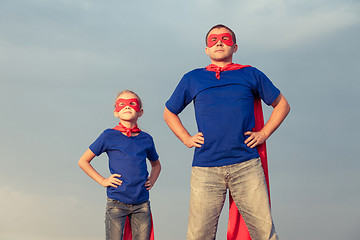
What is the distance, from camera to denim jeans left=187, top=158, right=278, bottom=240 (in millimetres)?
4754

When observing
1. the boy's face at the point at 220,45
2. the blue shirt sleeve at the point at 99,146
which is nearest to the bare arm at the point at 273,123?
the boy's face at the point at 220,45

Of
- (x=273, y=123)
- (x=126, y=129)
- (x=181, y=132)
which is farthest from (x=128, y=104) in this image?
(x=273, y=123)

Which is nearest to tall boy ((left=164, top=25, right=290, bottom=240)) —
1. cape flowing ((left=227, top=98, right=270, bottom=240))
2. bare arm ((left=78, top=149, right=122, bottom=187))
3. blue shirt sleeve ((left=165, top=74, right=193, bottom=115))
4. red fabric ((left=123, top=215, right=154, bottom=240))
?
blue shirt sleeve ((left=165, top=74, right=193, bottom=115))

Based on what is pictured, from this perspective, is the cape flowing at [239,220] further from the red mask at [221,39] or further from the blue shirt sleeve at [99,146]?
the blue shirt sleeve at [99,146]

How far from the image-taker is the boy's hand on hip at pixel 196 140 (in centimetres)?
487

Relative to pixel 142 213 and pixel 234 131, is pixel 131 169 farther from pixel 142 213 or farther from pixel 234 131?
pixel 234 131

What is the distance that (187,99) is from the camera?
17.0 ft

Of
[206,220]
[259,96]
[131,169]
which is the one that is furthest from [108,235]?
[259,96]

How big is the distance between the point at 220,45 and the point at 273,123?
1.06 meters

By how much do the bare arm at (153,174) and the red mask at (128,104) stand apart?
0.77 metres

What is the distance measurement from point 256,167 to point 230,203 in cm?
65

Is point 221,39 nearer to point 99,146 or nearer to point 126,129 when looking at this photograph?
point 126,129

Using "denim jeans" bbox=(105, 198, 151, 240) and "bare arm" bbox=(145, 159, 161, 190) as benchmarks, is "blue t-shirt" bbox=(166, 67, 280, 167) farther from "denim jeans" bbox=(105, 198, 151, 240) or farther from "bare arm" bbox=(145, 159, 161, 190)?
"denim jeans" bbox=(105, 198, 151, 240)

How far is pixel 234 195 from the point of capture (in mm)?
4840
